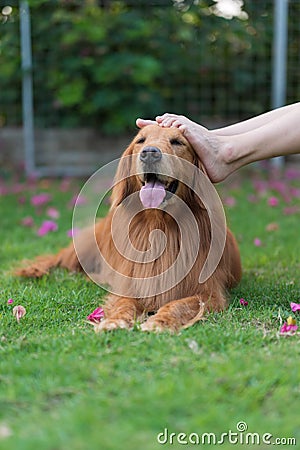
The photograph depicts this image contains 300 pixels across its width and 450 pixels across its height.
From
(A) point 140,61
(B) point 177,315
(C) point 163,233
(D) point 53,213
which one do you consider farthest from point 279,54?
(B) point 177,315

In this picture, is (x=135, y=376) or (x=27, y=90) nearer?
(x=135, y=376)

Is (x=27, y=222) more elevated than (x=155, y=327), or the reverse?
(x=155, y=327)

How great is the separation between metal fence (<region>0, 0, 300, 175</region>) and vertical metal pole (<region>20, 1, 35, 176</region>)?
0.04 feet

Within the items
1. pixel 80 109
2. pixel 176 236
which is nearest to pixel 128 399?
pixel 176 236

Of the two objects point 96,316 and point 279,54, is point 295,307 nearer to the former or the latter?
point 96,316

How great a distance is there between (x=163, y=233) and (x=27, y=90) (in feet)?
18.8

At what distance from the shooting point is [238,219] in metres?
5.73

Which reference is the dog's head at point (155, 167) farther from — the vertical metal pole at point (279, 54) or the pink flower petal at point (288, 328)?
the vertical metal pole at point (279, 54)

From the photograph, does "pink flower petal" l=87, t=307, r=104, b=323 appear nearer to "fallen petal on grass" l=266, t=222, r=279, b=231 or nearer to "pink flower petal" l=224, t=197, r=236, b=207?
"fallen petal on grass" l=266, t=222, r=279, b=231

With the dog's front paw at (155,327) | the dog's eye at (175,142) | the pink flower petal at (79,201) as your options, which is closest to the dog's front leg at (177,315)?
the dog's front paw at (155,327)

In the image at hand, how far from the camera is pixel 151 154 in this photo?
2.91 meters

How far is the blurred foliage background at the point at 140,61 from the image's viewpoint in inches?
320

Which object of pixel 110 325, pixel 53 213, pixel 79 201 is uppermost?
pixel 110 325

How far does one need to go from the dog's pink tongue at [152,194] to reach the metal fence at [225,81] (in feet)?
17.9
